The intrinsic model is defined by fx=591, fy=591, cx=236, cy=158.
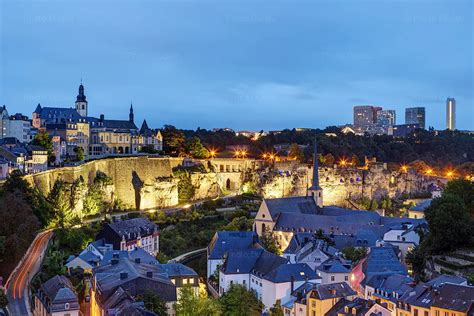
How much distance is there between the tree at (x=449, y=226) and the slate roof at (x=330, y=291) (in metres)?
9.09

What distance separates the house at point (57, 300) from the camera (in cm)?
2997

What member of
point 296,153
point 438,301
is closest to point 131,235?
point 438,301

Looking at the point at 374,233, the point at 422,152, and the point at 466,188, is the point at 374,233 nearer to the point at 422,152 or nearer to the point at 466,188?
the point at 466,188

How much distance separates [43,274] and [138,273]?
338 inches

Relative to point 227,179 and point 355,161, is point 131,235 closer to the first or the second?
point 227,179

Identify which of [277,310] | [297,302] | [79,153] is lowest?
[277,310]

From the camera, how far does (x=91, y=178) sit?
2376 inches

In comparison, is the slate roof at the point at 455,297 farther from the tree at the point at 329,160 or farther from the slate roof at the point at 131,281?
the tree at the point at 329,160

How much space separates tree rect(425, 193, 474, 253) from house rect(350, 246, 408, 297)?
125 inches

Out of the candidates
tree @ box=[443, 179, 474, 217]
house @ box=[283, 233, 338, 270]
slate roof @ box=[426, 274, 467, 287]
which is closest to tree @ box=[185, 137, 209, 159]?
house @ box=[283, 233, 338, 270]

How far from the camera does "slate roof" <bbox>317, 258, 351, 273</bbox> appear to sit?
1519 inches

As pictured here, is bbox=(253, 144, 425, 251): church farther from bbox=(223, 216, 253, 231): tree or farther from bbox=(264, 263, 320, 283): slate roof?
bbox=(264, 263, 320, 283): slate roof

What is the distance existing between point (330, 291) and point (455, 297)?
7.07 metres

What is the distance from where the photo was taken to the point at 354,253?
43938mm
